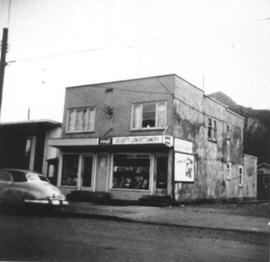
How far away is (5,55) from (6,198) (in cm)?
524

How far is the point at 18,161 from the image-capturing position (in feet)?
86.1

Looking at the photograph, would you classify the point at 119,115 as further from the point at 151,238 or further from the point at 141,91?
the point at 151,238

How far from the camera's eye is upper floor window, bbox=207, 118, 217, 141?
936 inches

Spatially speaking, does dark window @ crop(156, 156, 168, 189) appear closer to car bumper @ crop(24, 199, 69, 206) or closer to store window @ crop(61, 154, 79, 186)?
store window @ crop(61, 154, 79, 186)

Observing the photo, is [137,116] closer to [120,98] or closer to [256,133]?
[120,98]

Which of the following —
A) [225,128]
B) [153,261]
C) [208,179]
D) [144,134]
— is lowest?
[153,261]

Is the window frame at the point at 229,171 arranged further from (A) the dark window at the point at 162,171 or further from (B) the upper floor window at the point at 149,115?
(B) the upper floor window at the point at 149,115

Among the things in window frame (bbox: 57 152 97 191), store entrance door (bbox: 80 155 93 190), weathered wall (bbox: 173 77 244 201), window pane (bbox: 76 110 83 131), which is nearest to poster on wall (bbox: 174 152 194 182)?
weathered wall (bbox: 173 77 244 201)

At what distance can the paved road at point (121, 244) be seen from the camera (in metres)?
6.27

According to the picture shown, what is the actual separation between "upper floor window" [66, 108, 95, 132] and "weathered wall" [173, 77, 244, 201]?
5767 mm

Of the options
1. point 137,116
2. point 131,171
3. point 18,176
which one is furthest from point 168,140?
point 18,176

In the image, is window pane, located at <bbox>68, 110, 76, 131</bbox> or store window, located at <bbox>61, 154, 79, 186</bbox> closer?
store window, located at <bbox>61, 154, 79, 186</bbox>

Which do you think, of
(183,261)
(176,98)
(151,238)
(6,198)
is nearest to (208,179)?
(176,98)

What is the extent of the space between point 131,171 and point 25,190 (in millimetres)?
8352
